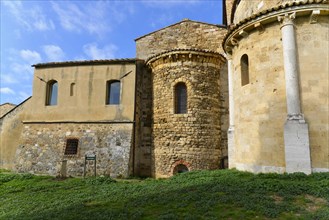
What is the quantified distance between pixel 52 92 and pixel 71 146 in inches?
162

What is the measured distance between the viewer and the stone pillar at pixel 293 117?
25.4 feet

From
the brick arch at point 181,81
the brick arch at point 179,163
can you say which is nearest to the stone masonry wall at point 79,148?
the brick arch at point 179,163

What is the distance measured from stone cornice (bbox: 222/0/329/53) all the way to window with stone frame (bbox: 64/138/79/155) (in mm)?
10587

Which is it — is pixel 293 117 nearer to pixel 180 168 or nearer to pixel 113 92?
pixel 180 168

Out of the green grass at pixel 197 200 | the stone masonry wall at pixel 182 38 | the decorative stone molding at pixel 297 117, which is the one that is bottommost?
the green grass at pixel 197 200

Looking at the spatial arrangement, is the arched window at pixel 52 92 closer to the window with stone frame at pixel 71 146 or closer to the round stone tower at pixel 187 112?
the window with stone frame at pixel 71 146

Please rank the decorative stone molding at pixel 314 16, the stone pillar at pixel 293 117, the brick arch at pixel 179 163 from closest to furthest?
the stone pillar at pixel 293 117 < the decorative stone molding at pixel 314 16 < the brick arch at pixel 179 163

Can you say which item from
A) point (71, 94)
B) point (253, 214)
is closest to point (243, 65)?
point (253, 214)

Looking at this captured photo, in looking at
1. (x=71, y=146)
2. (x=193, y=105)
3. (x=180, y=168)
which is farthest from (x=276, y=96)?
(x=71, y=146)

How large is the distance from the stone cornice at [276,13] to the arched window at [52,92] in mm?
11960

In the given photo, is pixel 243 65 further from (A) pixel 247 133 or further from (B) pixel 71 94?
(B) pixel 71 94

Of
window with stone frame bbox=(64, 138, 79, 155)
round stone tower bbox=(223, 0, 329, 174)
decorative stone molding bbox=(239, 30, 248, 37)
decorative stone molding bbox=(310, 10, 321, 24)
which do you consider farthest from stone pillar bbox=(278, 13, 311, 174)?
window with stone frame bbox=(64, 138, 79, 155)

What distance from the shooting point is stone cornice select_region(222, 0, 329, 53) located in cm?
819

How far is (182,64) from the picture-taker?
14477 millimetres
